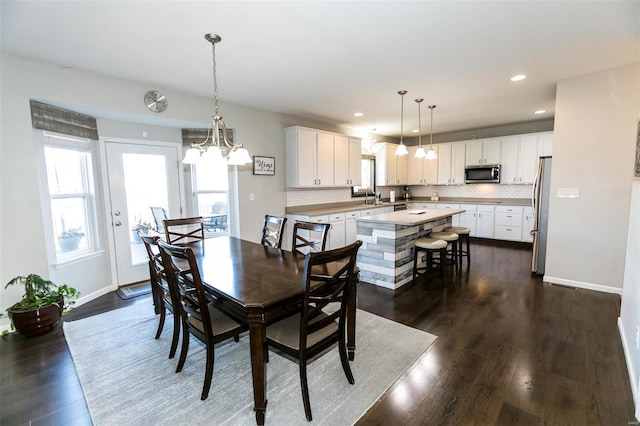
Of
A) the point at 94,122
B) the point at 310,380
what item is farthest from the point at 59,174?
the point at 310,380

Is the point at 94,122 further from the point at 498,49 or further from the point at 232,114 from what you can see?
the point at 498,49

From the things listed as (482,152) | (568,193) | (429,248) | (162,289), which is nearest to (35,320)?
(162,289)

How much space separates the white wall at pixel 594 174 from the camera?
3211 mm

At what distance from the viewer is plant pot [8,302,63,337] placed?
8.41 ft

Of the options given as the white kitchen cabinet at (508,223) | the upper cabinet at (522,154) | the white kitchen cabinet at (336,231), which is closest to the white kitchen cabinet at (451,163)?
the upper cabinet at (522,154)

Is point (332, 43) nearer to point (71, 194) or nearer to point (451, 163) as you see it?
point (71, 194)

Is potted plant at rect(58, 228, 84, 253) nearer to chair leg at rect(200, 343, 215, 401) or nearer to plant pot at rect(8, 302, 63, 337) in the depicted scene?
plant pot at rect(8, 302, 63, 337)

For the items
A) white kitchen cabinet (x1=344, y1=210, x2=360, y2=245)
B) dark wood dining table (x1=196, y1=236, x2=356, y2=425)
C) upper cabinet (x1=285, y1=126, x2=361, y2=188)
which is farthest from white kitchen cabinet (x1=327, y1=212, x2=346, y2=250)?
dark wood dining table (x1=196, y1=236, x2=356, y2=425)

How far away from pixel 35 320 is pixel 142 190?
6.16 feet

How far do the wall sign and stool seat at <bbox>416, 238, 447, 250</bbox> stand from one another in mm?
2587

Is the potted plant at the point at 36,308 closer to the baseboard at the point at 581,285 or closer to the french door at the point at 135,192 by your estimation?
the french door at the point at 135,192

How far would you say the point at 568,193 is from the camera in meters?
3.57

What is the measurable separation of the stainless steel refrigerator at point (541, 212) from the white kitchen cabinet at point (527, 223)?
1.88 m

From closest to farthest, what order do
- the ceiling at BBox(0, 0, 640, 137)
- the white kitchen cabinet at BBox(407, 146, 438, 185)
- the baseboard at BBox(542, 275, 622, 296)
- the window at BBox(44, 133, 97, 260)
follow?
the ceiling at BBox(0, 0, 640, 137)
the window at BBox(44, 133, 97, 260)
the baseboard at BBox(542, 275, 622, 296)
the white kitchen cabinet at BBox(407, 146, 438, 185)
